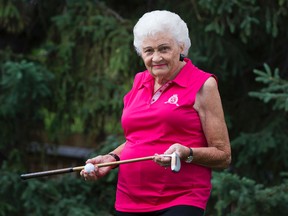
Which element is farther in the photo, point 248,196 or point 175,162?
point 248,196

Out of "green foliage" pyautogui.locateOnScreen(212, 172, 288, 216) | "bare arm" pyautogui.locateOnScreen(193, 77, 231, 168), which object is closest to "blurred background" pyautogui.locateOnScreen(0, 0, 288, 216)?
"green foliage" pyautogui.locateOnScreen(212, 172, 288, 216)

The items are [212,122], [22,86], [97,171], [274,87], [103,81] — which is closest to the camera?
[212,122]

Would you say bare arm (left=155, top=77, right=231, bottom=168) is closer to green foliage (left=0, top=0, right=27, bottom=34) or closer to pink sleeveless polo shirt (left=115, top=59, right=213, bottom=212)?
pink sleeveless polo shirt (left=115, top=59, right=213, bottom=212)

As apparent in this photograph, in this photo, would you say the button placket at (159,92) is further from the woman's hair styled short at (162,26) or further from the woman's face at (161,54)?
the woman's hair styled short at (162,26)

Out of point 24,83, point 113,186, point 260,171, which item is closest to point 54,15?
point 24,83

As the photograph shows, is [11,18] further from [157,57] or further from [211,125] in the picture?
[211,125]

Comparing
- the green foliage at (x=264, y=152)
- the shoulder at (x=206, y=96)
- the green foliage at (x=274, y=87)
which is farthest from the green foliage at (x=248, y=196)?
the shoulder at (x=206, y=96)

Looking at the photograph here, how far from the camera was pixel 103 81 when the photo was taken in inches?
281

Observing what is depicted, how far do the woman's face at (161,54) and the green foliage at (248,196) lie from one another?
1.79 meters

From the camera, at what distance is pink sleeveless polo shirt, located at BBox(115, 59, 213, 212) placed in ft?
13.5

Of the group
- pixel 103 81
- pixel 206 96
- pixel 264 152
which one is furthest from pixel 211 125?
pixel 103 81

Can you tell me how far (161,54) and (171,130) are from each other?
356mm

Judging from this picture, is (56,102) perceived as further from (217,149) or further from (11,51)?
(217,149)

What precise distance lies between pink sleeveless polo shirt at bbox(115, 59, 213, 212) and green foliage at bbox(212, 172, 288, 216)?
167cm
